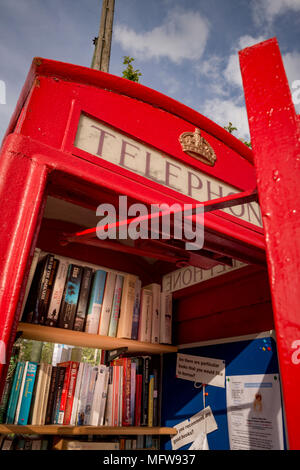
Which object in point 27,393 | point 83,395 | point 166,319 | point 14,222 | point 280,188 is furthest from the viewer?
point 166,319

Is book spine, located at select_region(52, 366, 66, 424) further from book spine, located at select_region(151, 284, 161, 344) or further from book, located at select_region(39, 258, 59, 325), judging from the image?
book spine, located at select_region(151, 284, 161, 344)

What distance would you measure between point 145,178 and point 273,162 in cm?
51

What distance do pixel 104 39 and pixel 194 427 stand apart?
225 centimetres

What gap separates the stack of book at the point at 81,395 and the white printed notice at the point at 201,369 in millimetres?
191

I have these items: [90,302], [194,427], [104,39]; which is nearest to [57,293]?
[90,302]

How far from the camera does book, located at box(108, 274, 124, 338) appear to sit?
1.41m

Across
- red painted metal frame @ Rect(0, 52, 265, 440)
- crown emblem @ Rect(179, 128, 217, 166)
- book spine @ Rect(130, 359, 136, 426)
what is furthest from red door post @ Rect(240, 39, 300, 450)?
book spine @ Rect(130, 359, 136, 426)

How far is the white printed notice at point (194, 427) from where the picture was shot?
4.44ft

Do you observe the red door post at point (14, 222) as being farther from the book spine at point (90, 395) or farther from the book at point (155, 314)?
the book at point (155, 314)

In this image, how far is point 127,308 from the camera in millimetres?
1469

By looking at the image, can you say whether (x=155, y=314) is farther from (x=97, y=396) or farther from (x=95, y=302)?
(x=97, y=396)

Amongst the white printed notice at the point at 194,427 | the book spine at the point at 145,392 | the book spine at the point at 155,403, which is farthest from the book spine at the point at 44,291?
the white printed notice at the point at 194,427
